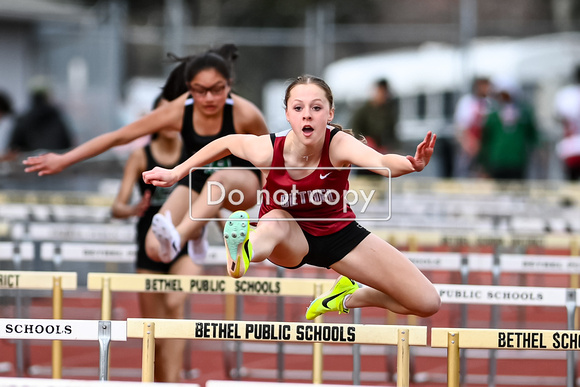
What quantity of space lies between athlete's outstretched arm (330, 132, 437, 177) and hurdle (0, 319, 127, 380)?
4.11 feet

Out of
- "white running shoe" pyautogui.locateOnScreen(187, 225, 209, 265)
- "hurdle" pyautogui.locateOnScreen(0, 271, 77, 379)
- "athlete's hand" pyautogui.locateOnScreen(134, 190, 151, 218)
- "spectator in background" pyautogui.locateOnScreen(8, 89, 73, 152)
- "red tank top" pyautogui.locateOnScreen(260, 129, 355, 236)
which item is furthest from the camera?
"spectator in background" pyautogui.locateOnScreen(8, 89, 73, 152)

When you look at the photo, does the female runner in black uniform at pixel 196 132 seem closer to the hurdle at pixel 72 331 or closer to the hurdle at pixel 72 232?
the hurdle at pixel 72 331

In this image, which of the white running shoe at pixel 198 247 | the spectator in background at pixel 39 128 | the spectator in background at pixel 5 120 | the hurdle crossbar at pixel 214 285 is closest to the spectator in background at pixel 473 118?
the spectator in background at pixel 39 128

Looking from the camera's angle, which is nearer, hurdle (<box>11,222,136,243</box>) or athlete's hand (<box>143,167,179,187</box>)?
athlete's hand (<box>143,167,179,187</box>)

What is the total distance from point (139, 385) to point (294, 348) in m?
5.17

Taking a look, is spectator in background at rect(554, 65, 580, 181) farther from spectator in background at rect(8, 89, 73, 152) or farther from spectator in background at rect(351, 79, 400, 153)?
spectator in background at rect(8, 89, 73, 152)

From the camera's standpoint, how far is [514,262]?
6.44 metres

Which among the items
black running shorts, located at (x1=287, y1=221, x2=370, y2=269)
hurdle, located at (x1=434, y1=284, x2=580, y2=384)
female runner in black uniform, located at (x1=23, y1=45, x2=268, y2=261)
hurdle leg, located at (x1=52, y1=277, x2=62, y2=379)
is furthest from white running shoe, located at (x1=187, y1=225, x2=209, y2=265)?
hurdle, located at (x1=434, y1=284, x2=580, y2=384)

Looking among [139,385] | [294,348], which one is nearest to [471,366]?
[294,348]

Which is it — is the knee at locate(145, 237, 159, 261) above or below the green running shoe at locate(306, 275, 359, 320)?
above

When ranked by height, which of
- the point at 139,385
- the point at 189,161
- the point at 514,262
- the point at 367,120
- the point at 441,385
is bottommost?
the point at 441,385

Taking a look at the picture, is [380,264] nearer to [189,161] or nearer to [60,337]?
[189,161]

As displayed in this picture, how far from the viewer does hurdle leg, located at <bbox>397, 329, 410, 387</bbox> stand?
4293 mm

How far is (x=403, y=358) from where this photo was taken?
4336 millimetres
